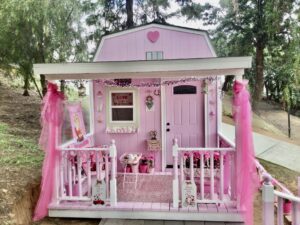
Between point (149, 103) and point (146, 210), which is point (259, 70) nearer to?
point (149, 103)

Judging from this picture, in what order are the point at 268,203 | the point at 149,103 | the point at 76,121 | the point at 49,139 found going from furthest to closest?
the point at 149,103 → the point at 76,121 → the point at 49,139 → the point at 268,203

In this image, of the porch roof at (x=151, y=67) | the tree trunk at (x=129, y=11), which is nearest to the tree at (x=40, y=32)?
the tree trunk at (x=129, y=11)

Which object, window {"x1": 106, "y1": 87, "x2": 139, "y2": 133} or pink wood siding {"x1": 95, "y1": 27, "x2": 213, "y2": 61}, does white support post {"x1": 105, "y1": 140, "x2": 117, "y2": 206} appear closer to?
window {"x1": 106, "y1": 87, "x2": 139, "y2": 133}

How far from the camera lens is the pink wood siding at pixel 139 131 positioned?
6.16 m

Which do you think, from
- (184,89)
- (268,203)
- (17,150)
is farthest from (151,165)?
(268,203)

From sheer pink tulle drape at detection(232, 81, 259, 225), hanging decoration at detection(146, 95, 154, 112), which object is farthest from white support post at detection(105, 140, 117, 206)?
hanging decoration at detection(146, 95, 154, 112)

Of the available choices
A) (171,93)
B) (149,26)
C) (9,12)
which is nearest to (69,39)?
(9,12)

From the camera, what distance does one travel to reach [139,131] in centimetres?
621

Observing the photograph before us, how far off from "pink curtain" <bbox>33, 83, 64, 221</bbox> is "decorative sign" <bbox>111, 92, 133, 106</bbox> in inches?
78.6

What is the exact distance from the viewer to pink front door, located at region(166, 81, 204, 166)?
614 centimetres

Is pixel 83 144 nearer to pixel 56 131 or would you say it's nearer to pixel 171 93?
pixel 56 131

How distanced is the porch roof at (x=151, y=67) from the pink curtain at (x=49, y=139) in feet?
0.88

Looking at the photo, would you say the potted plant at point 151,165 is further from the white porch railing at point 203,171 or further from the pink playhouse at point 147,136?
the white porch railing at point 203,171

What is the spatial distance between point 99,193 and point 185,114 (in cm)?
270
